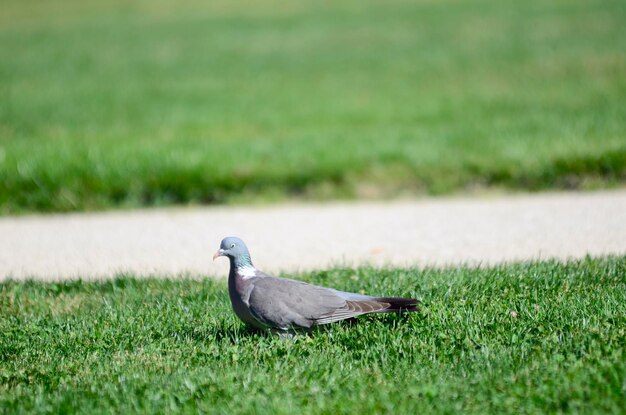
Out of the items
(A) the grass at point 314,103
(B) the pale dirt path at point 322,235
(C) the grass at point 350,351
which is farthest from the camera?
(A) the grass at point 314,103

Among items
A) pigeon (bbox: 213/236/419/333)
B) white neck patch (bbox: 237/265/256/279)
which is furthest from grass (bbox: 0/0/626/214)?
pigeon (bbox: 213/236/419/333)

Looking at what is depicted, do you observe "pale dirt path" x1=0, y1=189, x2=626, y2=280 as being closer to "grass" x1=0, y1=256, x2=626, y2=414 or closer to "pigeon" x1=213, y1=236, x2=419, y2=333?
"grass" x1=0, y1=256, x2=626, y2=414

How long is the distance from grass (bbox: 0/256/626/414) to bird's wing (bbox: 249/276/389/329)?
0.13 meters

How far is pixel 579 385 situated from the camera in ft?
13.4

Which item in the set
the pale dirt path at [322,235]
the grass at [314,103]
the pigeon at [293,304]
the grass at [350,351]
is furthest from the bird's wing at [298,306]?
the grass at [314,103]

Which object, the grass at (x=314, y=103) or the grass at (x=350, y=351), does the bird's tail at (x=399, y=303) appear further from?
the grass at (x=314, y=103)

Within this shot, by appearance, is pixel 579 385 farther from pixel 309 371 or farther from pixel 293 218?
pixel 293 218

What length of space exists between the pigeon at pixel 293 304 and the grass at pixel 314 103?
4604mm

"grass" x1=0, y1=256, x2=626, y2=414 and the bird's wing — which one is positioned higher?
the bird's wing

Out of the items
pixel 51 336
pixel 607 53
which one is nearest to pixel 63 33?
pixel 607 53

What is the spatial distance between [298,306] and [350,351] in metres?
0.38

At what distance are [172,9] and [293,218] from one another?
23.0m

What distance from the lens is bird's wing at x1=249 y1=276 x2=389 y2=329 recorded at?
15.9ft

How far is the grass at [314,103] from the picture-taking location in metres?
9.56
